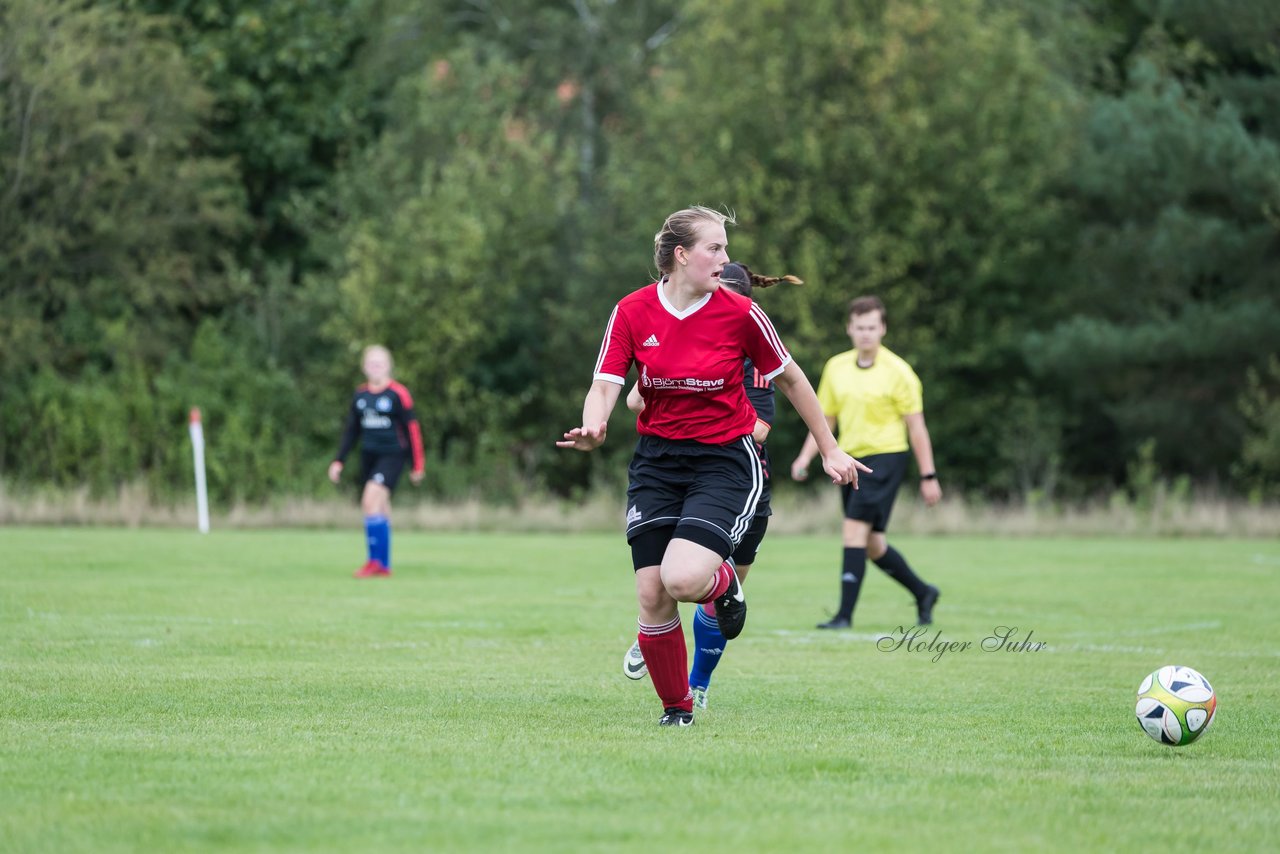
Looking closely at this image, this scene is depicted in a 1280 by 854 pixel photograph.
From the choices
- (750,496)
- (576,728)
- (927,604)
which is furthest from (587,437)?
(927,604)

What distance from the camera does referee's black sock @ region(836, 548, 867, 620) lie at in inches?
438

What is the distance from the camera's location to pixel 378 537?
49.3ft

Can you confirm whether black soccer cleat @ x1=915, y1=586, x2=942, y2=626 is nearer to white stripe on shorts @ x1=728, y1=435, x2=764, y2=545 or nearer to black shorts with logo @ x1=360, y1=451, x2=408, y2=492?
white stripe on shorts @ x1=728, y1=435, x2=764, y2=545

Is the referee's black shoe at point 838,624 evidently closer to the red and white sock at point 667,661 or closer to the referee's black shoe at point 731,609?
the referee's black shoe at point 731,609

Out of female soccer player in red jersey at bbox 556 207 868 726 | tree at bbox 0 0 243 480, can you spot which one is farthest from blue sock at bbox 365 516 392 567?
tree at bbox 0 0 243 480

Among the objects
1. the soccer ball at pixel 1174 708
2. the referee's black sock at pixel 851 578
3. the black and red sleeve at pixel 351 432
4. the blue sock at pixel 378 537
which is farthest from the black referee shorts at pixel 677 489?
the black and red sleeve at pixel 351 432

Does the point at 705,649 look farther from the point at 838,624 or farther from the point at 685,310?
the point at 838,624

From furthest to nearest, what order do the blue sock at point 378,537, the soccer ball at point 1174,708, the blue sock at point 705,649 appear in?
the blue sock at point 378,537
the blue sock at point 705,649
the soccer ball at point 1174,708

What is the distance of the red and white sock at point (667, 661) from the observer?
21.5 feet

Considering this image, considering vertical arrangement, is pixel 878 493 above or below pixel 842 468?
below

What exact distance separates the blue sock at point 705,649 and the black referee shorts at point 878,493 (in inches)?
151

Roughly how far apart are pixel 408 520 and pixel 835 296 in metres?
9.85

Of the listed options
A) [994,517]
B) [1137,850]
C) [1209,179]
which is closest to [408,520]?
[994,517]

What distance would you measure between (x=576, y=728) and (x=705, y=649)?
3.59 feet
